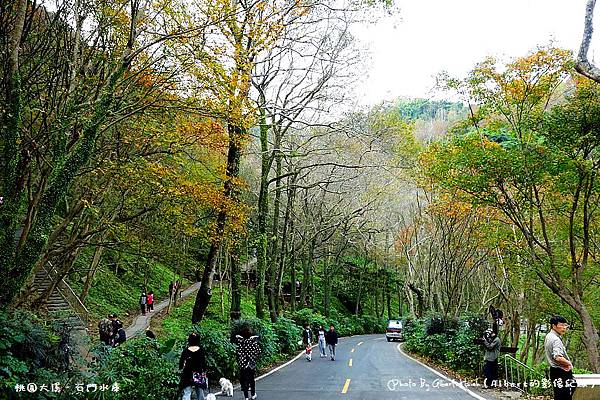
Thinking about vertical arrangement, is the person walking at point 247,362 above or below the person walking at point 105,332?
below

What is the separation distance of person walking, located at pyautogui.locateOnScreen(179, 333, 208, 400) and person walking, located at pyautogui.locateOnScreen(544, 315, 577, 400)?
223 inches

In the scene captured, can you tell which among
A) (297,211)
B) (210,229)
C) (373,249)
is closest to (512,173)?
(210,229)

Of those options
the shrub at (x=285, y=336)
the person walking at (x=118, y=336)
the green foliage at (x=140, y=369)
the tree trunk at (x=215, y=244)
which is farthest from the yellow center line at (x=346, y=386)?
the shrub at (x=285, y=336)

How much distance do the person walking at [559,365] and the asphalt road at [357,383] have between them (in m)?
4.14

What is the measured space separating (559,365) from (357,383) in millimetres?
7303

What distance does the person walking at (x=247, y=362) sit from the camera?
36.2 feet

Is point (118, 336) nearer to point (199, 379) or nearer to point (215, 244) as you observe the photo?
point (215, 244)

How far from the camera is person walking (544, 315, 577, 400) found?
7.62 m

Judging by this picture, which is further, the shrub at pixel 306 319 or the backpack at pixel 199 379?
the shrub at pixel 306 319

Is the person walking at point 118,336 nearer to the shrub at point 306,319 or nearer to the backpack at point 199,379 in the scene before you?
the backpack at point 199,379

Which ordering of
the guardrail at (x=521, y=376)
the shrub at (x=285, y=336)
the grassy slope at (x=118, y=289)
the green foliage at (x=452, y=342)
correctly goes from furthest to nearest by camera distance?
the grassy slope at (x=118, y=289) < the shrub at (x=285, y=336) < the green foliage at (x=452, y=342) < the guardrail at (x=521, y=376)

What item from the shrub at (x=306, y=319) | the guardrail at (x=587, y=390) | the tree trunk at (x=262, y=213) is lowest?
the guardrail at (x=587, y=390)

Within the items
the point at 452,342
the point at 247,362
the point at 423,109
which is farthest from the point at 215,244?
the point at 423,109

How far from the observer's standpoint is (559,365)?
766 cm
